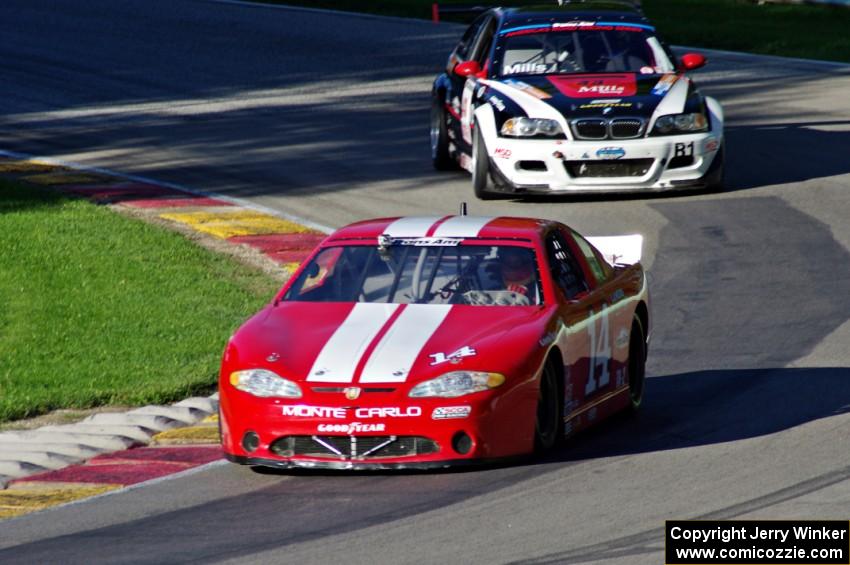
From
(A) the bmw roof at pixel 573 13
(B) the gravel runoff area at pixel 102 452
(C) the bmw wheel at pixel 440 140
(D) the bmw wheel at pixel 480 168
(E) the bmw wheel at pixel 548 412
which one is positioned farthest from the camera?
(C) the bmw wheel at pixel 440 140

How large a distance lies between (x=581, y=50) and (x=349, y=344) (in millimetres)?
9551

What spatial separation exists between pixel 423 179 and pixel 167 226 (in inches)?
133

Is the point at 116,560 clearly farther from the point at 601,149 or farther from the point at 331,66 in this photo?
the point at 331,66

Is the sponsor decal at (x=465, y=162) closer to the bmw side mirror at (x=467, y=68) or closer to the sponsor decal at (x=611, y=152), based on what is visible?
the bmw side mirror at (x=467, y=68)

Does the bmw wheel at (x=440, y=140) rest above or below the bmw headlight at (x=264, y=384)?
below

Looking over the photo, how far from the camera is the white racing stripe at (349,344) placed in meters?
8.80

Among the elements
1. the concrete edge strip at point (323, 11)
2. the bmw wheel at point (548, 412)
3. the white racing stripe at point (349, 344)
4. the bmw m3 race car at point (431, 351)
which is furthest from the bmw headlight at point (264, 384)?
the concrete edge strip at point (323, 11)

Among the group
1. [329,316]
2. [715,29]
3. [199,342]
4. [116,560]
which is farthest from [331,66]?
[116,560]

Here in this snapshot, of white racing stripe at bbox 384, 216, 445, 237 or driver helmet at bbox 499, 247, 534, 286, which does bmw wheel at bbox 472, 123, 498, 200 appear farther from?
driver helmet at bbox 499, 247, 534, 286

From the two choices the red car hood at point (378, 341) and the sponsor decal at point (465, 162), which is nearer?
the red car hood at point (378, 341)

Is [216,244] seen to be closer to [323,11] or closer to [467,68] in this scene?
[467,68]

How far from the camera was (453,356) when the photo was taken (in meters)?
8.88

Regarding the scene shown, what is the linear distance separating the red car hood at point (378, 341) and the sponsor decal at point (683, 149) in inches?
317

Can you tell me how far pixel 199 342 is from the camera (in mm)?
12234
